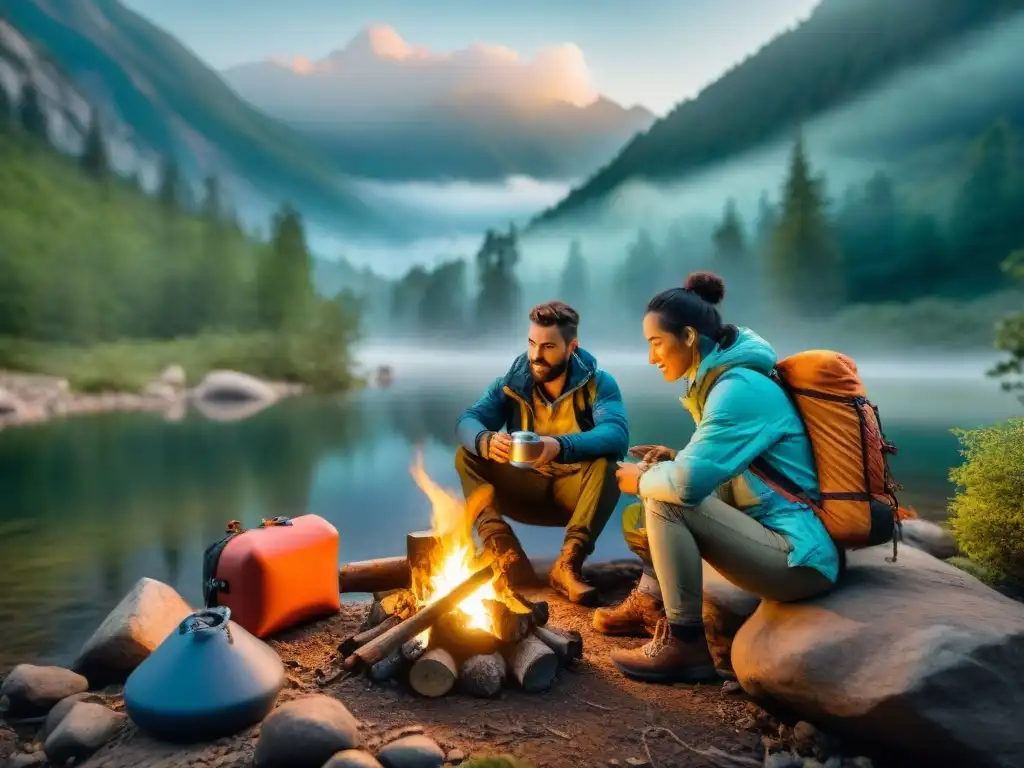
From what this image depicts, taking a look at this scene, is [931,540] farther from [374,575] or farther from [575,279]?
[575,279]

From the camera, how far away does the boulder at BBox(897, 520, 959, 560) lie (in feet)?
16.9

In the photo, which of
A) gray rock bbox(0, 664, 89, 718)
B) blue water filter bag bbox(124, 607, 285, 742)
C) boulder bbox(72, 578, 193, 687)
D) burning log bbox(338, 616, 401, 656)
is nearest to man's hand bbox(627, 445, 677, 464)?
burning log bbox(338, 616, 401, 656)

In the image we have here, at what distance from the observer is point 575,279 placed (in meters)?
25.2

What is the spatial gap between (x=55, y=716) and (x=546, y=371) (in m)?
2.52

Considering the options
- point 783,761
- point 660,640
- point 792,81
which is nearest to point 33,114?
point 792,81

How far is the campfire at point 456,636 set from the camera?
2.92m

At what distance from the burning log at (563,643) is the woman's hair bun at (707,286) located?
4.59 feet

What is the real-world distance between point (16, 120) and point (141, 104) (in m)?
5.25

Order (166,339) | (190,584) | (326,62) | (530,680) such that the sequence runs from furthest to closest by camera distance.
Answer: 1. (326,62)
2. (166,339)
3. (190,584)
4. (530,680)

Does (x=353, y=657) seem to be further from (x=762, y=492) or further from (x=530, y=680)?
(x=762, y=492)

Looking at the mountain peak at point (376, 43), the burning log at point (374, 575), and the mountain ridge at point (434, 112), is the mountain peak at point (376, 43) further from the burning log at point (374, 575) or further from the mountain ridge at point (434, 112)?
the burning log at point (374, 575)

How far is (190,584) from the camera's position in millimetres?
5820

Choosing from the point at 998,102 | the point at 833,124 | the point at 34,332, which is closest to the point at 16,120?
the point at 34,332

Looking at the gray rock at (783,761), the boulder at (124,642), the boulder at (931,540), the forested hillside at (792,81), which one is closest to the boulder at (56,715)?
the boulder at (124,642)
